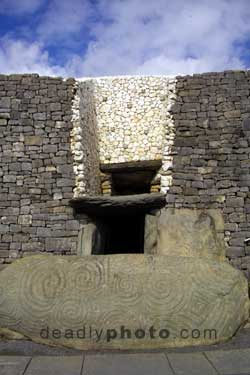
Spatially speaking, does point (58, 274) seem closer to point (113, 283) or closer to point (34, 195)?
point (113, 283)

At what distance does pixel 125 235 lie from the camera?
450 inches

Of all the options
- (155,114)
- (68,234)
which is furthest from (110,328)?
(155,114)

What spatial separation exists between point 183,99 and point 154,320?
5725mm

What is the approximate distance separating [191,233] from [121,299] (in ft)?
11.2

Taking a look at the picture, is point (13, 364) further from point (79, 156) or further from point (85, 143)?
point (85, 143)

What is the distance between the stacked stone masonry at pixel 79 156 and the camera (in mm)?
8258

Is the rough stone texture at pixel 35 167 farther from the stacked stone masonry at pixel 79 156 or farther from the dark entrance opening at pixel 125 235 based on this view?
the dark entrance opening at pixel 125 235

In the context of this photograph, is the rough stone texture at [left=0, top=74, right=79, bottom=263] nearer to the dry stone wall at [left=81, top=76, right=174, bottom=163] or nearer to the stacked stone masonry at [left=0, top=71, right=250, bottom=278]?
the stacked stone masonry at [left=0, top=71, right=250, bottom=278]

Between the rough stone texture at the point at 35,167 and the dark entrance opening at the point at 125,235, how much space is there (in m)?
2.11

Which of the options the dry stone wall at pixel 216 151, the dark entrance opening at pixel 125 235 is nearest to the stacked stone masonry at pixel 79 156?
the dry stone wall at pixel 216 151

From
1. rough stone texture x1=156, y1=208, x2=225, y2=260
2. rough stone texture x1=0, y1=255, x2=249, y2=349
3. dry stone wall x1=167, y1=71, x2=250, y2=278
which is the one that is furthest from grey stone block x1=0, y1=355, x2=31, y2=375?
dry stone wall x1=167, y1=71, x2=250, y2=278

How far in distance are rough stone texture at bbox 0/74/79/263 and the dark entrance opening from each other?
211cm

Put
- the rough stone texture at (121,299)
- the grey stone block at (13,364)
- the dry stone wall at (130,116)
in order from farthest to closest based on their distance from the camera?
the dry stone wall at (130,116) → the rough stone texture at (121,299) → the grey stone block at (13,364)

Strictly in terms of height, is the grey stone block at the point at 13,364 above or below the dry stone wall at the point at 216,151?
below
